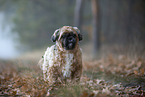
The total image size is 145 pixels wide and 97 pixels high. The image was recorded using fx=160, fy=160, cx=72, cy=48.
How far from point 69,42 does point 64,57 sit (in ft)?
1.57

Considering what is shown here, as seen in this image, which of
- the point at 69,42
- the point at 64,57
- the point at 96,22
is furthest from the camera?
the point at 96,22

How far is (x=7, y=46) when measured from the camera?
92.0ft

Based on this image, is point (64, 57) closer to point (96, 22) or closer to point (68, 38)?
point (68, 38)

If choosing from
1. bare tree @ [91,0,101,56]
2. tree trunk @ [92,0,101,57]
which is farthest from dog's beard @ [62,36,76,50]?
bare tree @ [91,0,101,56]

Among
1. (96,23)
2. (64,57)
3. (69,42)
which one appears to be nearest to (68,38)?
(69,42)

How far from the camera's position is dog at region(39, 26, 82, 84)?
3.92 m

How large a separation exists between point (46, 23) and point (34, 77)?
1630 cm

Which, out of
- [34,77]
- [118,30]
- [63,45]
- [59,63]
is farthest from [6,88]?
[118,30]

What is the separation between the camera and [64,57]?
4.12 m

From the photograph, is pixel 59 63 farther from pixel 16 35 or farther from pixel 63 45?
pixel 16 35

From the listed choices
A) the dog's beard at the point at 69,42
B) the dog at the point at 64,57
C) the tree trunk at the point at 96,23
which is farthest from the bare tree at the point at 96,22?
the dog's beard at the point at 69,42

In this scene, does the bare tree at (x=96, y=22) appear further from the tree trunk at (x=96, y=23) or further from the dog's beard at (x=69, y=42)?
the dog's beard at (x=69, y=42)

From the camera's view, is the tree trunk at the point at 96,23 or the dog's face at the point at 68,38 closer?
the dog's face at the point at 68,38

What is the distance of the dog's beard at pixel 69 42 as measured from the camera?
12.7 feet
